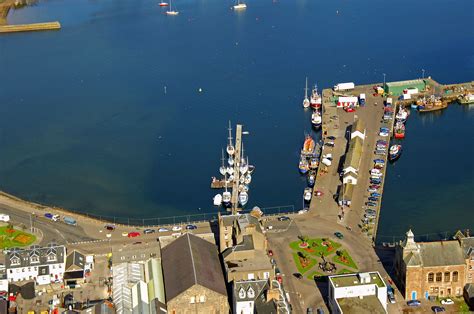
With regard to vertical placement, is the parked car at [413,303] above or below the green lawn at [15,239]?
below

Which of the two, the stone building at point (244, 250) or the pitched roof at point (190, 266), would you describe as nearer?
the pitched roof at point (190, 266)

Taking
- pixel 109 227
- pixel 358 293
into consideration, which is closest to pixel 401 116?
pixel 109 227

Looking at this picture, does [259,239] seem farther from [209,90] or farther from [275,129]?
[209,90]

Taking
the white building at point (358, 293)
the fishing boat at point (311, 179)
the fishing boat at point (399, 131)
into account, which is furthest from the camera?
the fishing boat at point (399, 131)

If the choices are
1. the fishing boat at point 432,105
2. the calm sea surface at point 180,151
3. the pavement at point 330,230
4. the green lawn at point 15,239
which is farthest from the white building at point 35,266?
the fishing boat at point 432,105

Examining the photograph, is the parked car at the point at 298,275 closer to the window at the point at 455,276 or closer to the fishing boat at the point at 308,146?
the window at the point at 455,276

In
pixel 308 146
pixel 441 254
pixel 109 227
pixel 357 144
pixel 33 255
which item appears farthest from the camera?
pixel 308 146

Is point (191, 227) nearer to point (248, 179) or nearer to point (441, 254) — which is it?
point (248, 179)

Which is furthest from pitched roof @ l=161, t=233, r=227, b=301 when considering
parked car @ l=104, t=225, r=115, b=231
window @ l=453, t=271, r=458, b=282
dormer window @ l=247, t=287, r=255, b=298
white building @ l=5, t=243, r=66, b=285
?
window @ l=453, t=271, r=458, b=282
